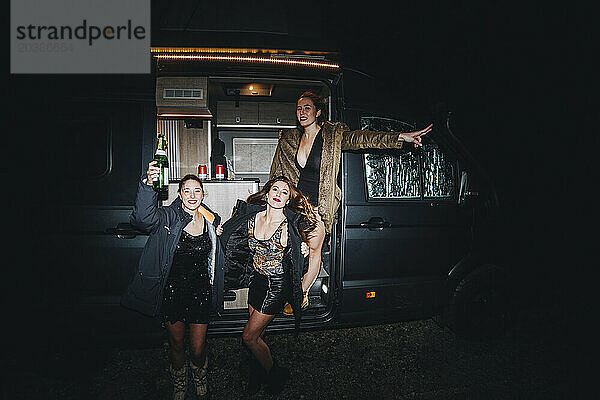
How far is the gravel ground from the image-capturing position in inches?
92.7

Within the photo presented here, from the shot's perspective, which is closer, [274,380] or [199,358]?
[199,358]

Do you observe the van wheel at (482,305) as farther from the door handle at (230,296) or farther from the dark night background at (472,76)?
the door handle at (230,296)

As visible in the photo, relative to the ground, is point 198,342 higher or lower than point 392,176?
lower

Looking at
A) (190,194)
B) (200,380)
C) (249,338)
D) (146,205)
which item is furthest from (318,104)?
(200,380)

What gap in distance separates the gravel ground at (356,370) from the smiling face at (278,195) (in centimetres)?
117

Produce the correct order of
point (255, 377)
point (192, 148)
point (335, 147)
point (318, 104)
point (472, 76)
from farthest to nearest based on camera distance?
point (472, 76)
point (192, 148)
point (318, 104)
point (335, 147)
point (255, 377)

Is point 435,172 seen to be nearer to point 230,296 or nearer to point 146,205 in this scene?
point 230,296

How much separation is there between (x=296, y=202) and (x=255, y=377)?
139 cm

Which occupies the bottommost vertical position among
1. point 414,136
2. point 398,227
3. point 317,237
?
point 317,237

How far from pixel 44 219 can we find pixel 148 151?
2.66ft

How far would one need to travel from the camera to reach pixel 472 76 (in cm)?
431

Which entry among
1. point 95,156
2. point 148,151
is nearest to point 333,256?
point 148,151

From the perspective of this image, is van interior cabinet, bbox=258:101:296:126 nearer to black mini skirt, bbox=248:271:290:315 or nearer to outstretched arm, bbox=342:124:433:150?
outstretched arm, bbox=342:124:433:150

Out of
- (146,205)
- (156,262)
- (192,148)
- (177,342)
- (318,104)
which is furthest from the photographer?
(192,148)
